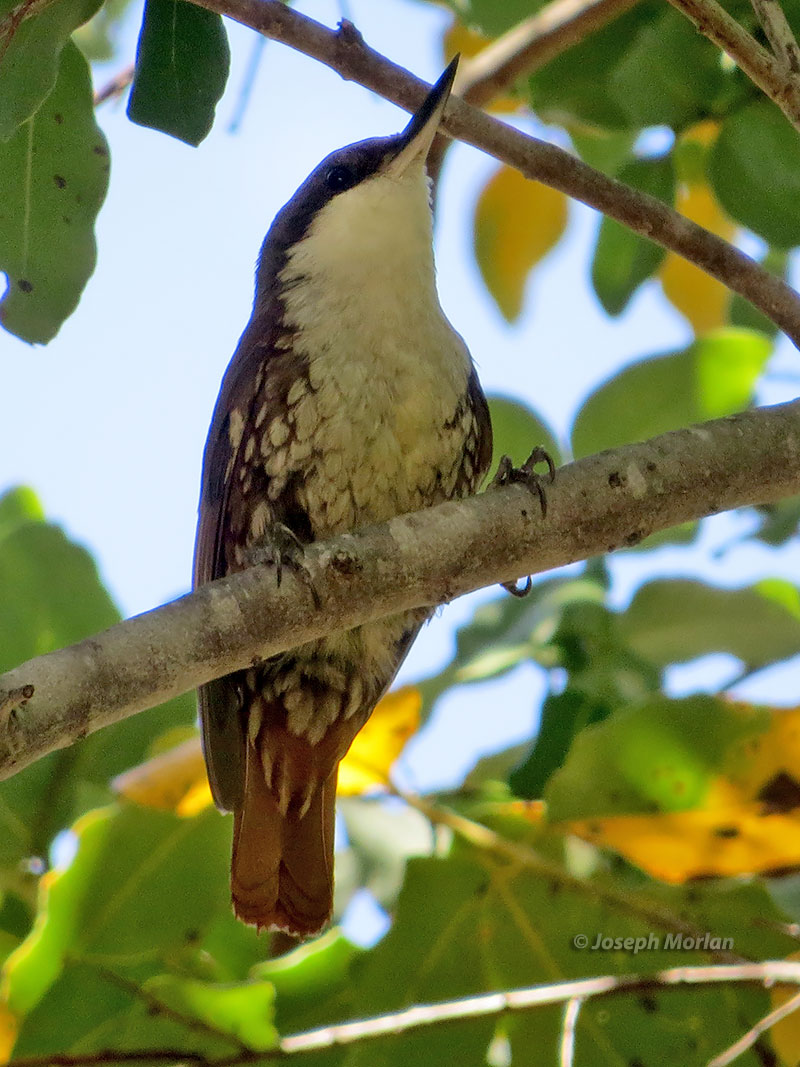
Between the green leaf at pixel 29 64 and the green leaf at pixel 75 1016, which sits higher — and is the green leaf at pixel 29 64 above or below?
above

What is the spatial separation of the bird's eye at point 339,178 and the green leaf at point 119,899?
5.23 ft

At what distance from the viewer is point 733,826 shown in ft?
8.43

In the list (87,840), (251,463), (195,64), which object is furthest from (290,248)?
(87,840)

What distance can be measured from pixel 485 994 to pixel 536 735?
55 centimetres

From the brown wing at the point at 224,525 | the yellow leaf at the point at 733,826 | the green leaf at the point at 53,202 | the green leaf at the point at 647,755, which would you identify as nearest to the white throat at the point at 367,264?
the brown wing at the point at 224,525

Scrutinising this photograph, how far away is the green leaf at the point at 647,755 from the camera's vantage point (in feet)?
8.13

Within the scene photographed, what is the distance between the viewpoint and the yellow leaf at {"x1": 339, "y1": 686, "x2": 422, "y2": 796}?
289 centimetres

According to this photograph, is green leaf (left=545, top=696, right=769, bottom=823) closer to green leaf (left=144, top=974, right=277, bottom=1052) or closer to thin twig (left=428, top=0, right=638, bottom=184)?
green leaf (left=144, top=974, right=277, bottom=1052)

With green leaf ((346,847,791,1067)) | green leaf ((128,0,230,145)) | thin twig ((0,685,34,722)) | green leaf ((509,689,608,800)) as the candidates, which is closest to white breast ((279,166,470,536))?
green leaf ((509,689,608,800))

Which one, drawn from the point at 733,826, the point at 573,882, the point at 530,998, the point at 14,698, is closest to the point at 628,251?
the point at 733,826

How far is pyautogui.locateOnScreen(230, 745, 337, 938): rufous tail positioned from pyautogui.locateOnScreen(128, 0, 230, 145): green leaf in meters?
1.45

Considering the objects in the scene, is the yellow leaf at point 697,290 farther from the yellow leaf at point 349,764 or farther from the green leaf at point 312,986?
the green leaf at point 312,986

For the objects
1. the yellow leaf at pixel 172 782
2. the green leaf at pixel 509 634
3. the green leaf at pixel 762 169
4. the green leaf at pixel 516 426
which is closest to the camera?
the green leaf at pixel 762 169

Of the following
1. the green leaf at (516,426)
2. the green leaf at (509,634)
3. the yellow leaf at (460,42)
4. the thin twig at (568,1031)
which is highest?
the yellow leaf at (460,42)
